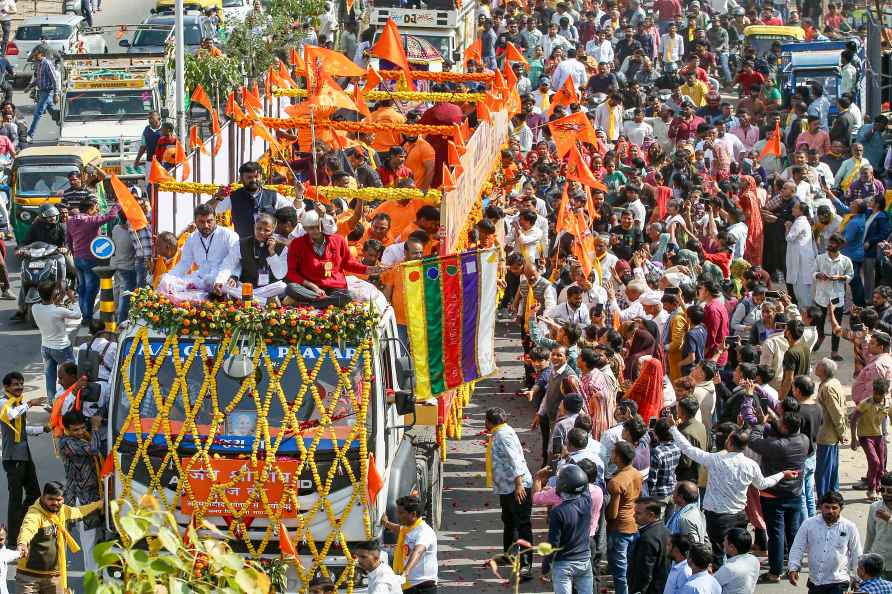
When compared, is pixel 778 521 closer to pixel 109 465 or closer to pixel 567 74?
pixel 109 465

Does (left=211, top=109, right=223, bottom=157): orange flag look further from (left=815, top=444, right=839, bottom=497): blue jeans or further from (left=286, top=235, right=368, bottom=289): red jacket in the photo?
(left=815, top=444, right=839, bottom=497): blue jeans

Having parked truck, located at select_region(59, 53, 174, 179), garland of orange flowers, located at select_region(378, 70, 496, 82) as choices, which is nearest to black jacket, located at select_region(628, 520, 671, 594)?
garland of orange flowers, located at select_region(378, 70, 496, 82)

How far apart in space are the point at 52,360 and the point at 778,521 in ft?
25.2

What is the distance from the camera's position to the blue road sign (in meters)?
17.6

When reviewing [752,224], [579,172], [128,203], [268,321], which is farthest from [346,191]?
[752,224]

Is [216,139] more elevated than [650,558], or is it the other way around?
[216,139]

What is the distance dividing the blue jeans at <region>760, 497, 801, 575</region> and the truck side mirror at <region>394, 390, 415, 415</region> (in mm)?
3291

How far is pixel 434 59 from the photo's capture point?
30.1m

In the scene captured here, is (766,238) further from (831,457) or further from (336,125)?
(831,457)

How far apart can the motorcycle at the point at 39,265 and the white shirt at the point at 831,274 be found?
928cm

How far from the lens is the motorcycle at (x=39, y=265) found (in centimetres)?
1952

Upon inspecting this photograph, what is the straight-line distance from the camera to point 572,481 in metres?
11.0

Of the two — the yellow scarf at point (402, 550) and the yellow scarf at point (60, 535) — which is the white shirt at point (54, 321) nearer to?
the yellow scarf at point (60, 535)

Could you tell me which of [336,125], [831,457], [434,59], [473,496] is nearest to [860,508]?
[831,457]
